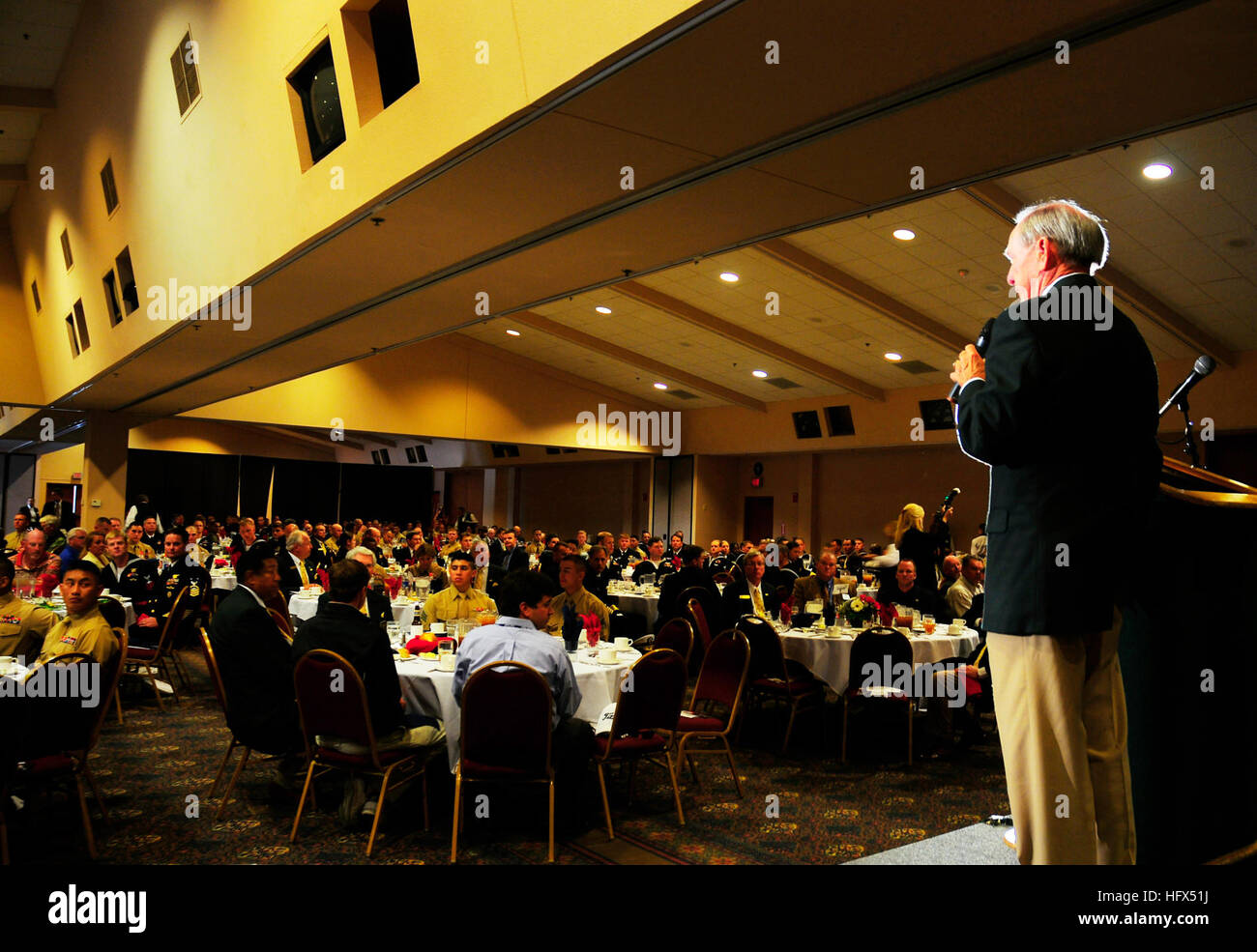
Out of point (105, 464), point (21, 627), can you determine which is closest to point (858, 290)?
point (21, 627)

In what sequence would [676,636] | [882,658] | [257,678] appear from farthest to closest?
[882,658]
[676,636]
[257,678]

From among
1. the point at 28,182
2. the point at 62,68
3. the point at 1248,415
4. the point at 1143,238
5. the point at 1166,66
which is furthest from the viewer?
the point at 28,182

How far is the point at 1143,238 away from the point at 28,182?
50.8 feet

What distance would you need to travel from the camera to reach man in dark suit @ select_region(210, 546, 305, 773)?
15.0ft

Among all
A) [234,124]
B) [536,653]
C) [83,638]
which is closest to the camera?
[536,653]

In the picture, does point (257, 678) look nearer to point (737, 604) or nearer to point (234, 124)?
point (737, 604)

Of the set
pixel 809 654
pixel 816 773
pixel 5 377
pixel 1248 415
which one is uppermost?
pixel 5 377

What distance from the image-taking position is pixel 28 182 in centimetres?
1395

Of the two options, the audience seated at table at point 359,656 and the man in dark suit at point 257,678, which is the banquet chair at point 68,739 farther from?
the audience seated at table at point 359,656

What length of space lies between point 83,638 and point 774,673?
169 inches

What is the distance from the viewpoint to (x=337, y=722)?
13.8 ft

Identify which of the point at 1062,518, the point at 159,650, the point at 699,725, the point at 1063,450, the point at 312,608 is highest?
the point at 1063,450
